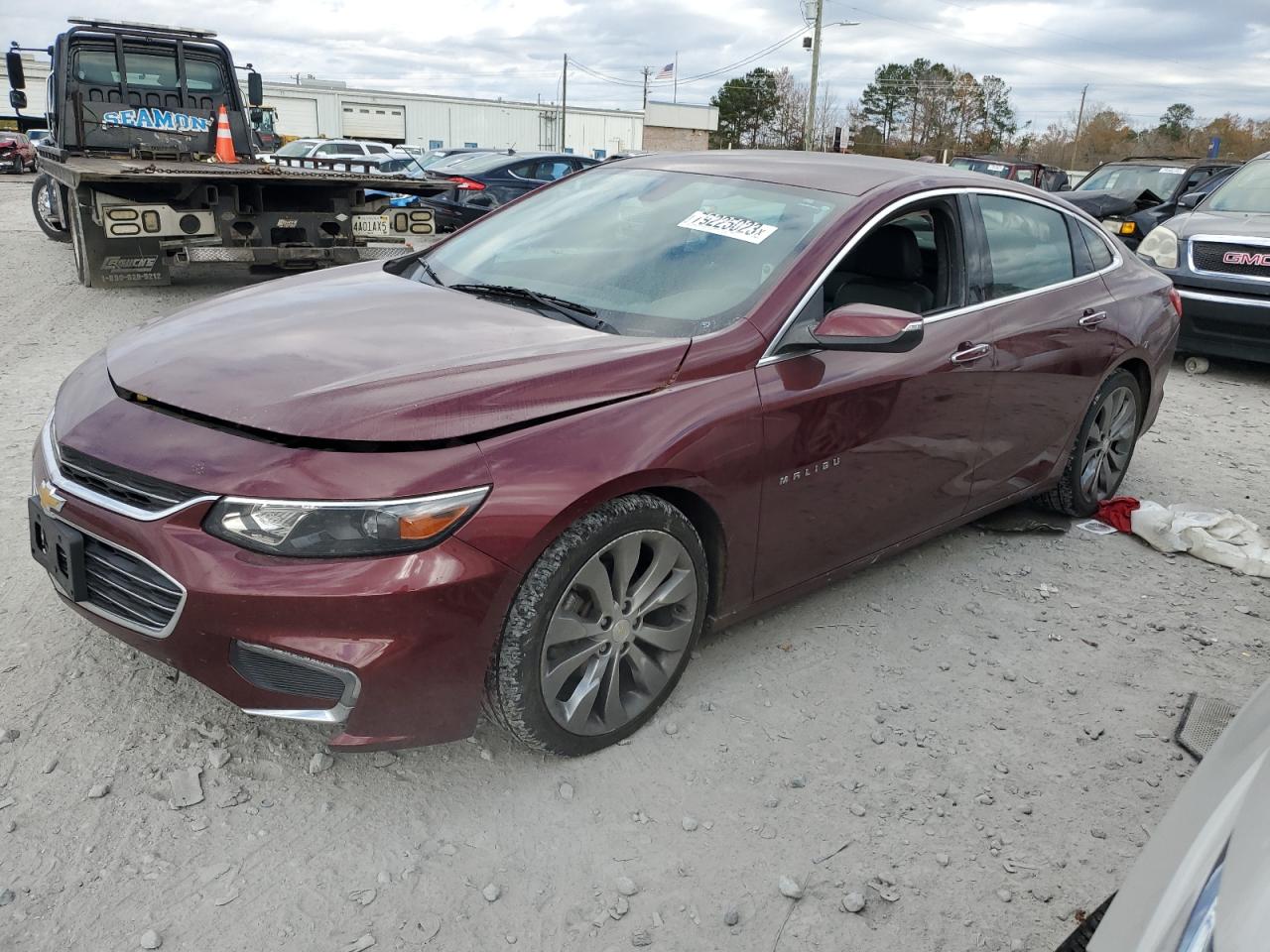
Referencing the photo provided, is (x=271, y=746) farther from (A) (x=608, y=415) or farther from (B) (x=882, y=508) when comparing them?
(B) (x=882, y=508)

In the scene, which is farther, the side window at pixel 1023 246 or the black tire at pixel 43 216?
the black tire at pixel 43 216

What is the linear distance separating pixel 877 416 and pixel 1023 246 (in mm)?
1342

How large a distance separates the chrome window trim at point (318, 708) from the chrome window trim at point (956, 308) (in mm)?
1462

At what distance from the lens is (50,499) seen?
8.58 ft

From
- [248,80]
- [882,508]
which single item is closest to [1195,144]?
[248,80]

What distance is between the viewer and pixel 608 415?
2.65 meters

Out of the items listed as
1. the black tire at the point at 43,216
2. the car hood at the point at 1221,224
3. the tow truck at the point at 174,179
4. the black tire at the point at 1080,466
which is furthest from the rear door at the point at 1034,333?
the black tire at the point at 43,216

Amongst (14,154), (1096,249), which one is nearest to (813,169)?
(1096,249)

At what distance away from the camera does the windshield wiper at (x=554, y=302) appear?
3045mm

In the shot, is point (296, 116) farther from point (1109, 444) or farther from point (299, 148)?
point (1109, 444)

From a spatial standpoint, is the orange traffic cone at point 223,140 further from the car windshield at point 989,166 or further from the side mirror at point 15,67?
the car windshield at point 989,166

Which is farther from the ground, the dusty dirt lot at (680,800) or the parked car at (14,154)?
the parked car at (14,154)

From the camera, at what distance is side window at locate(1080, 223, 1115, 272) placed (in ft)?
15.2

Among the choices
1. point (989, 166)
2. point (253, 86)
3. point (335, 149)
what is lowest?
point (335, 149)
